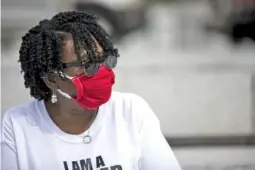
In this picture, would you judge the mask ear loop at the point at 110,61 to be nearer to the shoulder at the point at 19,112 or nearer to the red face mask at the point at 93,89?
the red face mask at the point at 93,89

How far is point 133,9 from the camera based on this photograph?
17891mm

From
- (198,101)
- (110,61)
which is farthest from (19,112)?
(198,101)

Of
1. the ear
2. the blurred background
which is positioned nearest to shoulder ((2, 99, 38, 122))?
the ear

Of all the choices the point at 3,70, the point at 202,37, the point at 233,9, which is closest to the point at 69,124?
the point at 3,70

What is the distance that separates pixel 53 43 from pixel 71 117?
32cm

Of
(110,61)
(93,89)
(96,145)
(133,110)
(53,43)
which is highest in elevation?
(53,43)

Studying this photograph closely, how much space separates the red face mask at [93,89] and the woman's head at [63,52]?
0.7 inches

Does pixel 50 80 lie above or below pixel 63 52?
below

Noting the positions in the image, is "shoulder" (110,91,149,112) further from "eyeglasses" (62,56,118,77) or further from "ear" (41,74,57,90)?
"ear" (41,74,57,90)

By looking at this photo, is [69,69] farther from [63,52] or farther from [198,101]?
[198,101]

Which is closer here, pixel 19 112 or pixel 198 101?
pixel 19 112

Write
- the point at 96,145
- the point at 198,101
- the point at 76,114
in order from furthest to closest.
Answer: the point at 198,101
the point at 76,114
the point at 96,145

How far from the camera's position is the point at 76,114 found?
9.23ft

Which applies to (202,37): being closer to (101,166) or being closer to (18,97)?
(18,97)
